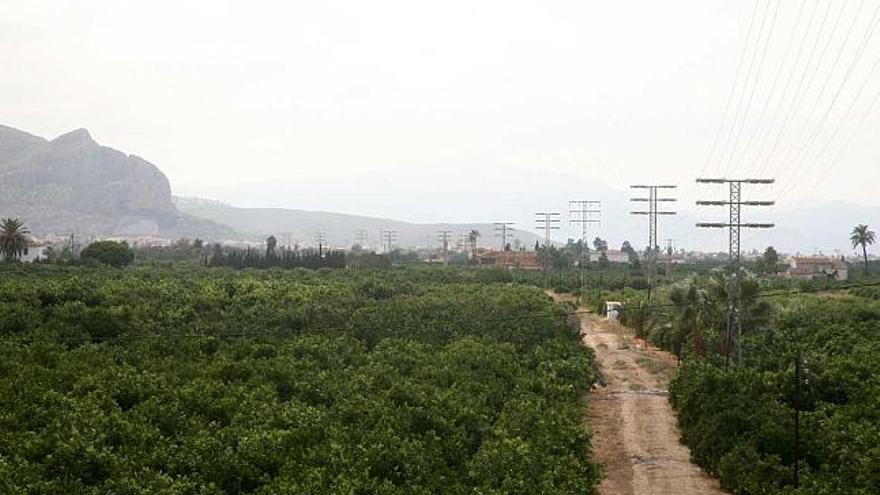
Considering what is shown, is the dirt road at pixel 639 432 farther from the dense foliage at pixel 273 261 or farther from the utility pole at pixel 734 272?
the dense foliage at pixel 273 261

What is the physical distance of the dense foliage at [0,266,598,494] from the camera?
19.8m

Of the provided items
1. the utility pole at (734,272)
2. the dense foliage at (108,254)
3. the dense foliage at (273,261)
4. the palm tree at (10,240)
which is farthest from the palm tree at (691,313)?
the dense foliage at (273,261)

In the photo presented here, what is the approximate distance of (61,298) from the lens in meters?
46.8

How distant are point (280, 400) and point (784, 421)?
53.4 ft

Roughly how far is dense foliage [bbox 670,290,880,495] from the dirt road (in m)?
0.78

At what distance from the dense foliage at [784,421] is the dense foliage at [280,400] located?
455cm

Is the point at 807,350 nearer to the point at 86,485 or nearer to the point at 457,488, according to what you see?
the point at 457,488

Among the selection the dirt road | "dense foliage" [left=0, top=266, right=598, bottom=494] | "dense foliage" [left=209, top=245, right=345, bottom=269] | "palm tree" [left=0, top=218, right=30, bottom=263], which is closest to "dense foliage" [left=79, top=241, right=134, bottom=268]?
"palm tree" [left=0, top=218, right=30, bottom=263]

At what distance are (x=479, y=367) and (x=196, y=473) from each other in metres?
17.3

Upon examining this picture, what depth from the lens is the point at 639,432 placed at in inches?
1348

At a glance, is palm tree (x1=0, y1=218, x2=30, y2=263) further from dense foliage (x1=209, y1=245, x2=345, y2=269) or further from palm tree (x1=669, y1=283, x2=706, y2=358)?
palm tree (x1=669, y1=283, x2=706, y2=358)

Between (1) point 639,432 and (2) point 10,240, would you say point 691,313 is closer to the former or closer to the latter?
(1) point 639,432

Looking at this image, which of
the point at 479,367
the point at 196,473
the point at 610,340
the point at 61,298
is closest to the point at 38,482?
the point at 196,473

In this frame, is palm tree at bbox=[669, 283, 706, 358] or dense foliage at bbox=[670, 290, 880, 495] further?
palm tree at bbox=[669, 283, 706, 358]
